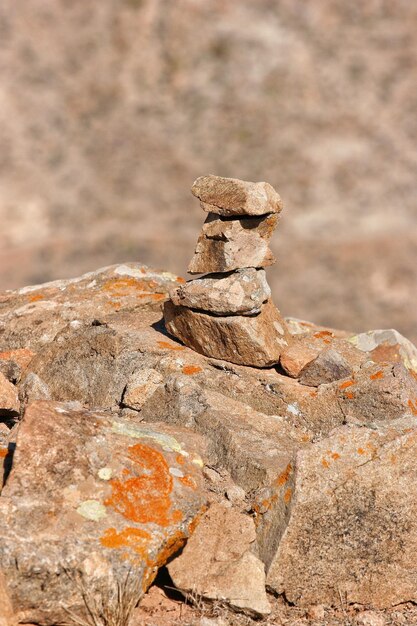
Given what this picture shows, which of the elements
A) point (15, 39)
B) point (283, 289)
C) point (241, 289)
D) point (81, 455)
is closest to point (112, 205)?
point (283, 289)

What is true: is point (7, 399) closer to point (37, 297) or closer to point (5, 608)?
point (5, 608)

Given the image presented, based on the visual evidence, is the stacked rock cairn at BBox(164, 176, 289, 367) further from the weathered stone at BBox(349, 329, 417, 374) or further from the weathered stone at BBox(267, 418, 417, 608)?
the weathered stone at BBox(267, 418, 417, 608)

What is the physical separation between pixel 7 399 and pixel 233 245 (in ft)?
8.81

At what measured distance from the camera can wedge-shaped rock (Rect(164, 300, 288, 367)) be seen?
8.24 m

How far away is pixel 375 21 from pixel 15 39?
1714cm

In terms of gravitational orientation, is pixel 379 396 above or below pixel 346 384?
below

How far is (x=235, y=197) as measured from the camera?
841cm

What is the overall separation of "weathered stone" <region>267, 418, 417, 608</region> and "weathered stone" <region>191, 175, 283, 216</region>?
2797mm

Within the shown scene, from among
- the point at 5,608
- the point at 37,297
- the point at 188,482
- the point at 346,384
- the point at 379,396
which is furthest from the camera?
the point at 37,297

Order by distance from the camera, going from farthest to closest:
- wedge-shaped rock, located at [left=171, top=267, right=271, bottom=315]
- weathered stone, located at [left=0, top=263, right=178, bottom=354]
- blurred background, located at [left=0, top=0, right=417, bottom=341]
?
blurred background, located at [left=0, top=0, right=417, bottom=341] → weathered stone, located at [left=0, top=263, right=178, bottom=354] → wedge-shaped rock, located at [left=171, top=267, right=271, bottom=315]

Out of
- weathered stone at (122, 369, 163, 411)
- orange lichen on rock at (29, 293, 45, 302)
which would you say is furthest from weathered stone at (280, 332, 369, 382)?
orange lichen on rock at (29, 293, 45, 302)

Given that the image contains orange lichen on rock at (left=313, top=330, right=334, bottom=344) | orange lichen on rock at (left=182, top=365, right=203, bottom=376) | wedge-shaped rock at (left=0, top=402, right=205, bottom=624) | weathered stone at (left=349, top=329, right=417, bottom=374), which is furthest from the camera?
orange lichen on rock at (left=313, top=330, right=334, bottom=344)

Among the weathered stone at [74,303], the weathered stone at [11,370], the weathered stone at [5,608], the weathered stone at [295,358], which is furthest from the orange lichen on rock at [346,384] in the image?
the weathered stone at [5,608]

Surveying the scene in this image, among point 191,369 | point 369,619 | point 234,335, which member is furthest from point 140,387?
point 369,619
